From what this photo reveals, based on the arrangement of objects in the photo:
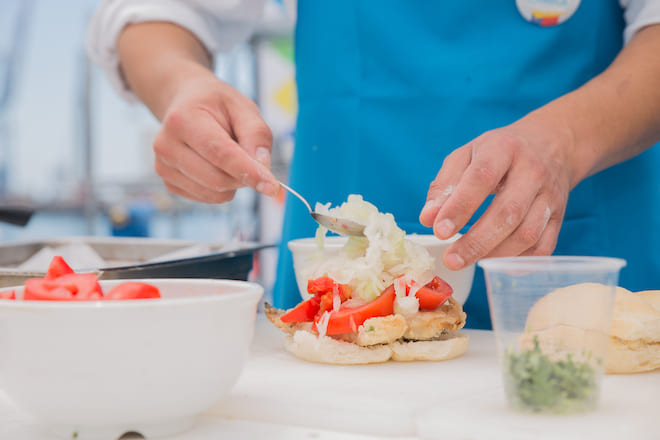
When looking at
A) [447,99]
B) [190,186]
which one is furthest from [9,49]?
[447,99]

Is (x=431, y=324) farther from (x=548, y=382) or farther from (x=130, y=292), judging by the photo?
(x=130, y=292)

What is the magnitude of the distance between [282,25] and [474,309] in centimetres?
527

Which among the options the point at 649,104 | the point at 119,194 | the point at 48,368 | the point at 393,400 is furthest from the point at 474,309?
the point at 119,194

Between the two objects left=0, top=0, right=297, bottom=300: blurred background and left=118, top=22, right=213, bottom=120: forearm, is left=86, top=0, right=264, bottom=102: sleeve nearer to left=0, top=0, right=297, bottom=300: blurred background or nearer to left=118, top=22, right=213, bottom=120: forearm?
left=118, top=22, right=213, bottom=120: forearm

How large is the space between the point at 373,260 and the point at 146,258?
900 mm

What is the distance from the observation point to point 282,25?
646cm

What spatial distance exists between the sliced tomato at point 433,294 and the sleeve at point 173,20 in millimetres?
1282

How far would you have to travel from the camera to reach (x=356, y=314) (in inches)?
49.6

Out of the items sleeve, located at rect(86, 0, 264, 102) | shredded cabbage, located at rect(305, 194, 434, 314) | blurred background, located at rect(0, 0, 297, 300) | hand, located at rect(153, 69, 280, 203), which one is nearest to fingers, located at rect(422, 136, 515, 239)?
shredded cabbage, located at rect(305, 194, 434, 314)

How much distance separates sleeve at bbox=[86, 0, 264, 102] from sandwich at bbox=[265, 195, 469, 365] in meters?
1.05

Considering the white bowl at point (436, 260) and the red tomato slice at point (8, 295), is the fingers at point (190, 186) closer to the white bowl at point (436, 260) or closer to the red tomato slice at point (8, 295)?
the white bowl at point (436, 260)

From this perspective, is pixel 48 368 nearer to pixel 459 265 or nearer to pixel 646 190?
pixel 459 265

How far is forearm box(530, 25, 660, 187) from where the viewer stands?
4.90 feet

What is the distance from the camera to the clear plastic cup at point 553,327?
2.65 feet
